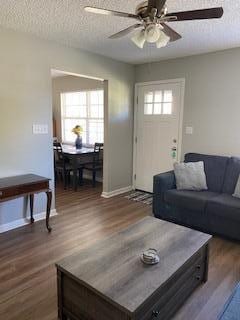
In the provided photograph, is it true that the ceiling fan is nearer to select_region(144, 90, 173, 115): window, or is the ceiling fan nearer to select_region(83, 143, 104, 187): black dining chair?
select_region(144, 90, 173, 115): window

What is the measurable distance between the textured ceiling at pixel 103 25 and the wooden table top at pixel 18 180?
1.77 metres

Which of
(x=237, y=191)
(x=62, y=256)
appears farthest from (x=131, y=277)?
(x=237, y=191)

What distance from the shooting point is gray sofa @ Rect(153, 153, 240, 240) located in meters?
2.93

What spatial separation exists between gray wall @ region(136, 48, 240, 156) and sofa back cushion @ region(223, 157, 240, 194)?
0.35 metres

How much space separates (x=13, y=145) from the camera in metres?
3.14

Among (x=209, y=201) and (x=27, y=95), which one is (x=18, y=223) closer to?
(x=27, y=95)

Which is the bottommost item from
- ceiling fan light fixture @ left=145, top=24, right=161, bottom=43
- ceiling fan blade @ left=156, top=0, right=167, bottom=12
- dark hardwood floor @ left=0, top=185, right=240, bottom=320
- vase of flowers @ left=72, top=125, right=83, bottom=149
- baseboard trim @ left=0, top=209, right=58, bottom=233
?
dark hardwood floor @ left=0, top=185, right=240, bottom=320

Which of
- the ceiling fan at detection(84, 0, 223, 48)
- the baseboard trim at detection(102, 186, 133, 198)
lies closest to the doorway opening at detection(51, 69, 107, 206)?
the baseboard trim at detection(102, 186, 133, 198)

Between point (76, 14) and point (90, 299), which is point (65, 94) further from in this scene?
point (90, 299)

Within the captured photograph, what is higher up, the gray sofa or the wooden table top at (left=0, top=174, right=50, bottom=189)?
the wooden table top at (left=0, top=174, right=50, bottom=189)

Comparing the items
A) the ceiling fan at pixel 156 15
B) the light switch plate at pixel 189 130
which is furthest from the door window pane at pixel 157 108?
the ceiling fan at pixel 156 15

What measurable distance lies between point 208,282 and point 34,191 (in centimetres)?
208

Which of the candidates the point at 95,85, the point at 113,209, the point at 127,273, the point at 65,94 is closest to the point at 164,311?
the point at 127,273

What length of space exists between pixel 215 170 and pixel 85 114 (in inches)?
138
